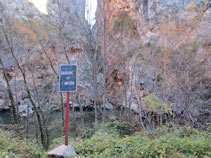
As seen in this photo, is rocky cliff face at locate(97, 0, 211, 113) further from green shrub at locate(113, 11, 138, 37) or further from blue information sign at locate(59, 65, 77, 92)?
blue information sign at locate(59, 65, 77, 92)

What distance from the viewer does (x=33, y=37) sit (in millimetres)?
10031

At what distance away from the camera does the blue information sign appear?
3.67 m

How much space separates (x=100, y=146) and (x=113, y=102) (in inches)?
559

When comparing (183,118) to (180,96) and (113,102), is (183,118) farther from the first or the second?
(113,102)

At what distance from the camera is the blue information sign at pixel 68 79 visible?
367 centimetres

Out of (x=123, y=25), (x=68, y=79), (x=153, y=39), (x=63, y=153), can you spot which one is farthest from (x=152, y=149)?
(x=123, y=25)

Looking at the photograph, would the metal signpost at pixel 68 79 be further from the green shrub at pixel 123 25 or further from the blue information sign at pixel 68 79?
the green shrub at pixel 123 25

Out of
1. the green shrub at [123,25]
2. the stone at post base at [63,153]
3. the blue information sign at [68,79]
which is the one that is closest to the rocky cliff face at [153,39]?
the green shrub at [123,25]

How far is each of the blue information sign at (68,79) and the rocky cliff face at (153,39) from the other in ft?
19.1

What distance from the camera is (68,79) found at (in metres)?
3.71

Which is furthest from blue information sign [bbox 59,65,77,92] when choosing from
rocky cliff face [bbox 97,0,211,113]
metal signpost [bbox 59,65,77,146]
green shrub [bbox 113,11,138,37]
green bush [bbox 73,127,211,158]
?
green shrub [bbox 113,11,138,37]

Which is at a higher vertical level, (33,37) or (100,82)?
(33,37)

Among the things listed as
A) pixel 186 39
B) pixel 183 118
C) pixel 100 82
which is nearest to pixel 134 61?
pixel 100 82

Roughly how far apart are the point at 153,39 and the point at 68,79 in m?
11.4
